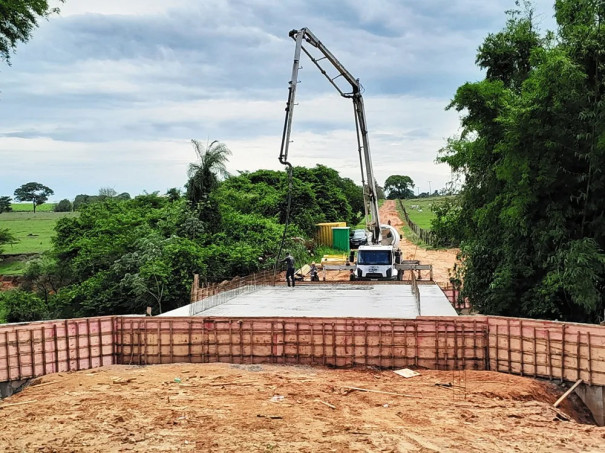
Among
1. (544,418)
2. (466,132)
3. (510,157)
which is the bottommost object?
(544,418)

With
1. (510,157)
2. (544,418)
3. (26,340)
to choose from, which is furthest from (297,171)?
(544,418)

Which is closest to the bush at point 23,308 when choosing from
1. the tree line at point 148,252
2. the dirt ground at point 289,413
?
the tree line at point 148,252

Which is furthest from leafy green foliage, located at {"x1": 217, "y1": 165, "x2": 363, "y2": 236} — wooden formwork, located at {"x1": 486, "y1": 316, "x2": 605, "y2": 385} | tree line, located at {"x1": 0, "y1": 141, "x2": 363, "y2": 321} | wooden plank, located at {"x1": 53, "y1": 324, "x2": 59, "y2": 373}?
wooden formwork, located at {"x1": 486, "y1": 316, "x2": 605, "y2": 385}

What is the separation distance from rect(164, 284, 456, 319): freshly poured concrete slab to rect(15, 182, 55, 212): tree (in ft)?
401

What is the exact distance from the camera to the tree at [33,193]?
433 feet

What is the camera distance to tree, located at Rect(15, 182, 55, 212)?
132 m

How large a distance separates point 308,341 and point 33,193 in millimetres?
133749

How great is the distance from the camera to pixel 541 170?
19.3 metres

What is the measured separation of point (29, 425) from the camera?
1228 cm

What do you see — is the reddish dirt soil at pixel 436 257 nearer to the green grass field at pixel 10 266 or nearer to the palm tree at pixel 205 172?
the palm tree at pixel 205 172

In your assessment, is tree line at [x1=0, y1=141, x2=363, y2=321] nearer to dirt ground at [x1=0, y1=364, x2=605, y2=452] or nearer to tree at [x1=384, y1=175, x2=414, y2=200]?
dirt ground at [x1=0, y1=364, x2=605, y2=452]

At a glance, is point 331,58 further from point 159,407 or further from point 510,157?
point 159,407

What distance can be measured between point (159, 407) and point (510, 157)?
1457 centimetres

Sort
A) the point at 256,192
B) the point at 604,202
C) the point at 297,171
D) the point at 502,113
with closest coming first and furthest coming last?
the point at 604,202
the point at 502,113
the point at 256,192
the point at 297,171
